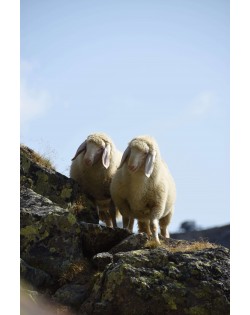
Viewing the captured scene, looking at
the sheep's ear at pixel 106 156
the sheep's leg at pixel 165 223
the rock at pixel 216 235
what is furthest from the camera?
the rock at pixel 216 235

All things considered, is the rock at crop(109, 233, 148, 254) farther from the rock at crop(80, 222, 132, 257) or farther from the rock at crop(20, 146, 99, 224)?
the rock at crop(20, 146, 99, 224)

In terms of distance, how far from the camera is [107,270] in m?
7.53

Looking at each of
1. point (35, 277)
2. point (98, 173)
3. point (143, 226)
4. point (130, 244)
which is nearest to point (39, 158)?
point (98, 173)

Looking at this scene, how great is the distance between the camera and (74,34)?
8.50 meters

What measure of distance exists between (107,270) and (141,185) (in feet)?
8.67

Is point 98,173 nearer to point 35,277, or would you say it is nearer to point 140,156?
point 140,156

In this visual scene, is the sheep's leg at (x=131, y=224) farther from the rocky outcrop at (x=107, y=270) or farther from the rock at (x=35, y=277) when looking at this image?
the rock at (x=35, y=277)

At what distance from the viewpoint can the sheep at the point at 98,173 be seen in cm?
1061

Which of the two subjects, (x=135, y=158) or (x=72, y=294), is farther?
(x=135, y=158)

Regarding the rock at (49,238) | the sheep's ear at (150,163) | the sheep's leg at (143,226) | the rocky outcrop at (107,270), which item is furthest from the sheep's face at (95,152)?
the rock at (49,238)
